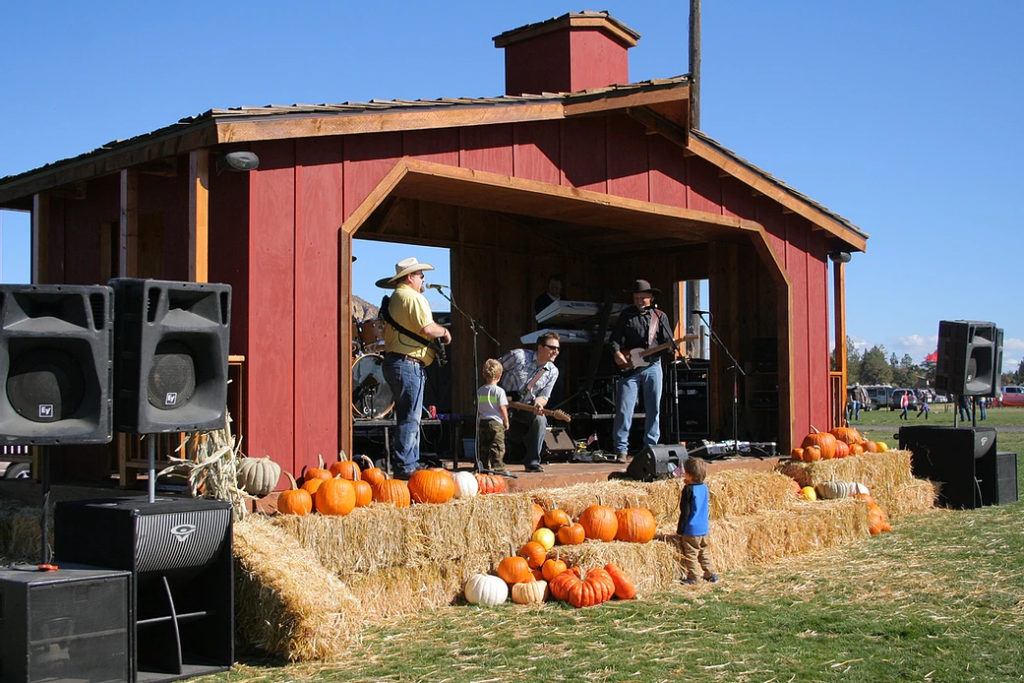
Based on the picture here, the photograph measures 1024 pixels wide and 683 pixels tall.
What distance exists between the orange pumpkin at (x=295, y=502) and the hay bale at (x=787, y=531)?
3111mm

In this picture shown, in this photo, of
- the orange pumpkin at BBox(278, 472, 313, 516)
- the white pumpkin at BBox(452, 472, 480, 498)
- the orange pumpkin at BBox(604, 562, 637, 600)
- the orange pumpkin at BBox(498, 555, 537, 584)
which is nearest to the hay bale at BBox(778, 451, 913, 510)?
the orange pumpkin at BBox(604, 562, 637, 600)

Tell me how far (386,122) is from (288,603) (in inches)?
152

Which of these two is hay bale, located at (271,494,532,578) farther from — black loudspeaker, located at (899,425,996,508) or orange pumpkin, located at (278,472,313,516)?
black loudspeaker, located at (899,425,996,508)

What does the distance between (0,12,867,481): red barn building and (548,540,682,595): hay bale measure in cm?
190

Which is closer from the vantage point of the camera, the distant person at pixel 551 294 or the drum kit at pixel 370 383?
the drum kit at pixel 370 383

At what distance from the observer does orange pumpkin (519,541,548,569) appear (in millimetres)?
6910

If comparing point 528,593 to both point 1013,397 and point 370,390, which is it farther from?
point 1013,397

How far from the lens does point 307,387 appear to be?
715 centimetres

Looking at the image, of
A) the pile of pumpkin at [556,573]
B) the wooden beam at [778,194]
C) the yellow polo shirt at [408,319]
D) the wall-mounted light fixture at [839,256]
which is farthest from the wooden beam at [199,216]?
the wall-mounted light fixture at [839,256]

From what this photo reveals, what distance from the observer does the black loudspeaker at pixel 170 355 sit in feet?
16.8

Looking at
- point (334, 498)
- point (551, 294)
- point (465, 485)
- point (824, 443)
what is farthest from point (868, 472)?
point (334, 498)

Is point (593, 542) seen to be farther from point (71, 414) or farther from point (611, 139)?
point (611, 139)

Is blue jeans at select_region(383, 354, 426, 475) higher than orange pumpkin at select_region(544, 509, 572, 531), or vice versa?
blue jeans at select_region(383, 354, 426, 475)

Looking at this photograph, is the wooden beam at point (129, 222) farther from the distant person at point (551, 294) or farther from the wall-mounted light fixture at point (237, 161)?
the distant person at point (551, 294)
